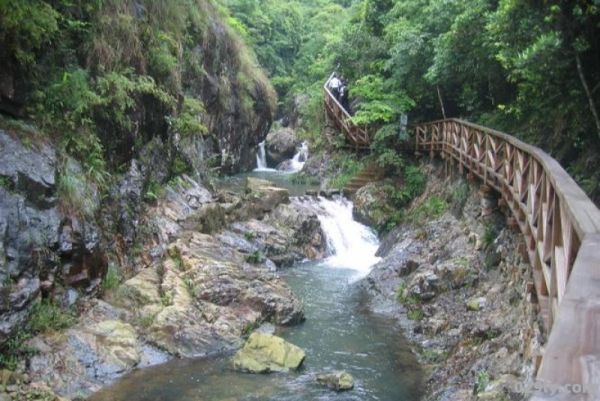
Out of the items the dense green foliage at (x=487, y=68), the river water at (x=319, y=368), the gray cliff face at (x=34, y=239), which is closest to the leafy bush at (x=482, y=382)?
the river water at (x=319, y=368)

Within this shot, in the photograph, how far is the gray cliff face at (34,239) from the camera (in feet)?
25.0

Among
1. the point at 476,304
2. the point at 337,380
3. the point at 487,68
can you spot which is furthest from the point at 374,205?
the point at 337,380

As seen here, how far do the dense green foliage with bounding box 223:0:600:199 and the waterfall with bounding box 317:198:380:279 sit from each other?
3.19m

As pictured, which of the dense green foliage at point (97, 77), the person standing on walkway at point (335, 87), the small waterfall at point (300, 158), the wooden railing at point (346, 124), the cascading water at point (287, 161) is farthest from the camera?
the small waterfall at point (300, 158)

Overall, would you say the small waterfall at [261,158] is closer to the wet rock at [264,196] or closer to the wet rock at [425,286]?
the wet rock at [264,196]

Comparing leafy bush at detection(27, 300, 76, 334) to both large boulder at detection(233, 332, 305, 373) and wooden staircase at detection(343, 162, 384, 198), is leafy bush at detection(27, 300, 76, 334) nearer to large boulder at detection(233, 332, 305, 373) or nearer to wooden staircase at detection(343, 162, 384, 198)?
large boulder at detection(233, 332, 305, 373)

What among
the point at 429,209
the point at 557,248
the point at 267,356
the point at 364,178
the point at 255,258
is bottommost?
the point at 267,356

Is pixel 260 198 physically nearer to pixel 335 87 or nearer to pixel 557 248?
pixel 335 87

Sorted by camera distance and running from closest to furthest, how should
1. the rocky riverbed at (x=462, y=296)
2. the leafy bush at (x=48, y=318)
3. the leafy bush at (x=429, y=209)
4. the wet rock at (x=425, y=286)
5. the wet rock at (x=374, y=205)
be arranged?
the rocky riverbed at (x=462, y=296) < the leafy bush at (x=48, y=318) < the wet rock at (x=425, y=286) < the leafy bush at (x=429, y=209) < the wet rock at (x=374, y=205)

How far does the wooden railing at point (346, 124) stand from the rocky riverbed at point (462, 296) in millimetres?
A: 6022

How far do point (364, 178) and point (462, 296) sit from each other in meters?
9.66

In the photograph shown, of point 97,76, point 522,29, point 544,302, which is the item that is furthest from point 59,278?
point 522,29

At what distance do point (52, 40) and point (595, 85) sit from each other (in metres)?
8.95

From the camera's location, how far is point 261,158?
30.2 meters
